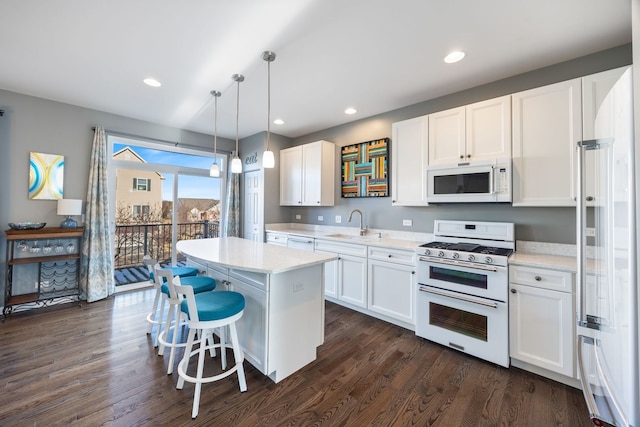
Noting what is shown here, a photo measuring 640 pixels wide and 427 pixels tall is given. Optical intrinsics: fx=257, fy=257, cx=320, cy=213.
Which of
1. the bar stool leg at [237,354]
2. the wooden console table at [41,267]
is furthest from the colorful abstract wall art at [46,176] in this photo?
the bar stool leg at [237,354]

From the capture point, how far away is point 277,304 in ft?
6.38

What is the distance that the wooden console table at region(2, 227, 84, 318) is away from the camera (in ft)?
10.3

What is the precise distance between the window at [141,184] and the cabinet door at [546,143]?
5085 mm

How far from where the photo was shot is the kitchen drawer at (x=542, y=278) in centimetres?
194

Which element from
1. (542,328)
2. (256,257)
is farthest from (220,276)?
(542,328)

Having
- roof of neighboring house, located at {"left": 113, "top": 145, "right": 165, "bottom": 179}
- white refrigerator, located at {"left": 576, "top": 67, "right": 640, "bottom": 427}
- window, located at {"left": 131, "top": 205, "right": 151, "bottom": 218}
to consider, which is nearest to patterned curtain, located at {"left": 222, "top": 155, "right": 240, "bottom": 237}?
window, located at {"left": 131, "top": 205, "right": 151, "bottom": 218}

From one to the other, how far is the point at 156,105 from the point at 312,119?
7.23 feet

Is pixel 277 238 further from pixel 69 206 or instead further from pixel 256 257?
pixel 69 206

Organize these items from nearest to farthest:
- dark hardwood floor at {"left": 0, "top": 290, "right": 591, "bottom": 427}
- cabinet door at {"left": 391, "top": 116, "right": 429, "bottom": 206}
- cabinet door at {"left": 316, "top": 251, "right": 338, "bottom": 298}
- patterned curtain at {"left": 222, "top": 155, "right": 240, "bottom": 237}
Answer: dark hardwood floor at {"left": 0, "top": 290, "right": 591, "bottom": 427} < cabinet door at {"left": 391, "top": 116, "right": 429, "bottom": 206} < cabinet door at {"left": 316, "top": 251, "right": 338, "bottom": 298} < patterned curtain at {"left": 222, "top": 155, "right": 240, "bottom": 237}

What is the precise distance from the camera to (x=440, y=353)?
8.06ft

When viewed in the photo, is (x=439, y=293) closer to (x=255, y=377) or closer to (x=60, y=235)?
(x=255, y=377)

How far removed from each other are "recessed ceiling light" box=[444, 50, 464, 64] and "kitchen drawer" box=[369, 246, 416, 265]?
1897mm

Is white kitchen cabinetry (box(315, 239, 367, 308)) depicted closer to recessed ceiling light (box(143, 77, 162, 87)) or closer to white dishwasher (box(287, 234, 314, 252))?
white dishwasher (box(287, 234, 314, 252))

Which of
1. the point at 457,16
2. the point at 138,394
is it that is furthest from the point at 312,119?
the point at 138,394
